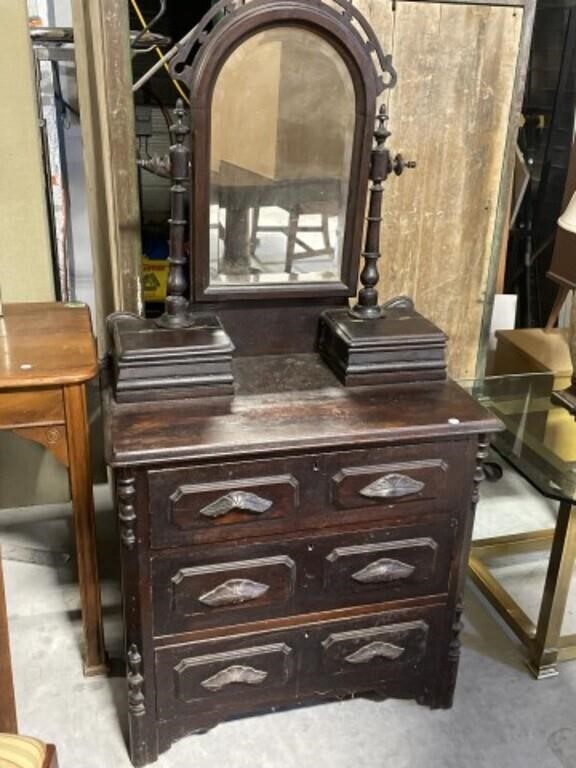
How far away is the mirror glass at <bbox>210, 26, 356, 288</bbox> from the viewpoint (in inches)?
53.1

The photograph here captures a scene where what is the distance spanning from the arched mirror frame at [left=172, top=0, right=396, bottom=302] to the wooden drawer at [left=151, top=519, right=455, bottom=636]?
1.61 ft

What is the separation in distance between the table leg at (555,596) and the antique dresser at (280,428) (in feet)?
0.86

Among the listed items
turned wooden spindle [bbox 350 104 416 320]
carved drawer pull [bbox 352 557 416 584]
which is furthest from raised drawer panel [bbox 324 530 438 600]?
turned wooden spindle [bbox 350 104 416 320]

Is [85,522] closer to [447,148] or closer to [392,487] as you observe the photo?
[392,487]

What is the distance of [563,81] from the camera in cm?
265

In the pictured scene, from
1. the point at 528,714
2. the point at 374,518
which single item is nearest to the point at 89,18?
the point at 374,518

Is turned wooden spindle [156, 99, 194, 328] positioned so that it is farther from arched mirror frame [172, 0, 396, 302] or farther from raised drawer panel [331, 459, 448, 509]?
raised drawer panel [331, 459, 448, 509]

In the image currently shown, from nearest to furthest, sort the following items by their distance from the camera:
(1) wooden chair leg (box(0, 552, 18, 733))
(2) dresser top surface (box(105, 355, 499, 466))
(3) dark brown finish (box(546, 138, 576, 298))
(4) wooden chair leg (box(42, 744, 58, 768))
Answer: (4) wooden chair leg (box(42, 744, 58, 768))
(1) wooden chair leg (box(0, 552, 18, 733))
(2) dresser top surface (box(105, 355, 499, 466))
(3) dark brown finish (box(546, 138, 576, 298))

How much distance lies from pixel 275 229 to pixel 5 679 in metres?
0.90

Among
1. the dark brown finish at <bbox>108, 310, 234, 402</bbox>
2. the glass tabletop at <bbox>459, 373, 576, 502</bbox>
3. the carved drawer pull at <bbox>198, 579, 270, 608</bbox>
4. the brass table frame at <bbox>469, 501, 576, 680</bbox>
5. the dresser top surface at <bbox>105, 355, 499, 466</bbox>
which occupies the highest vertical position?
the dark brown finish at <bbox>108, 310, 234, 402</bbox>

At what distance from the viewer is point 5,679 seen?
1079mm

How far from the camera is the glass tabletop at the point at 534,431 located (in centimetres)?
159

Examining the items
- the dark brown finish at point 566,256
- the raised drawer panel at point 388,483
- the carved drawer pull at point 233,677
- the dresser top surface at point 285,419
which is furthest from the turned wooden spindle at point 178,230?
the dark brown finish at point 566,256

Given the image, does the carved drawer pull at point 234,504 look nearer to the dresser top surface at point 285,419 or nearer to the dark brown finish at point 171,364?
the dresser top surface at point 285,419
